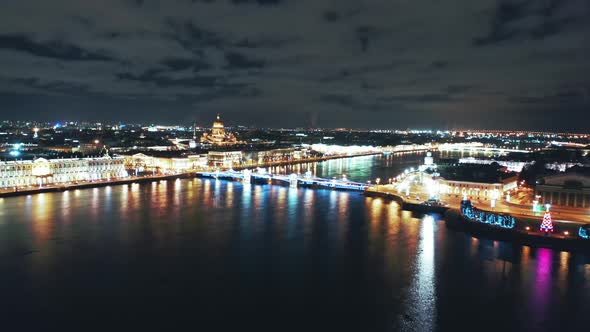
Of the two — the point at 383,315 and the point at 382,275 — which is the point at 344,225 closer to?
the point at 382,275

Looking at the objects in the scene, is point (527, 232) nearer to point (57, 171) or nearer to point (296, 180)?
point (296, 180)

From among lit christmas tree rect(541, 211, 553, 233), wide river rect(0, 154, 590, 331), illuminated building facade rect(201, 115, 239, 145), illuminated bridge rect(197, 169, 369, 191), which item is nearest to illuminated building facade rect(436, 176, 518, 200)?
wide river rect(0, 154, 590, 331)

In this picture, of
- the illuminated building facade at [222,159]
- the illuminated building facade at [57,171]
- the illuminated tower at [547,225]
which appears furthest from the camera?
the illuminated building facade at [222,159]

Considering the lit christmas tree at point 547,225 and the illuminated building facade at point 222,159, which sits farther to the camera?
the illuminated building facade at point 222,159

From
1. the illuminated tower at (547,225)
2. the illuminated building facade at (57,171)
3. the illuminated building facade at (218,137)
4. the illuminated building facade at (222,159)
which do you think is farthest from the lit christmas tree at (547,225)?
the illuminated building facade at (218,137)

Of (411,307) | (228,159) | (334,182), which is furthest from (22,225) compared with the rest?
(228,159)

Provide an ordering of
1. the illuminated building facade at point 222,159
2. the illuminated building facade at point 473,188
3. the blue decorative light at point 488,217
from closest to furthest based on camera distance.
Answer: the blue decorative light at point 488,217 < the illuminated building facade at point 473,188 < the illuminated building facade at point 222,159

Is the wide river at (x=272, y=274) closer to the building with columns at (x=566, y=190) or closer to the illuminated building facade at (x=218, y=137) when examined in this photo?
the building with columns at (x=566, y=190)
